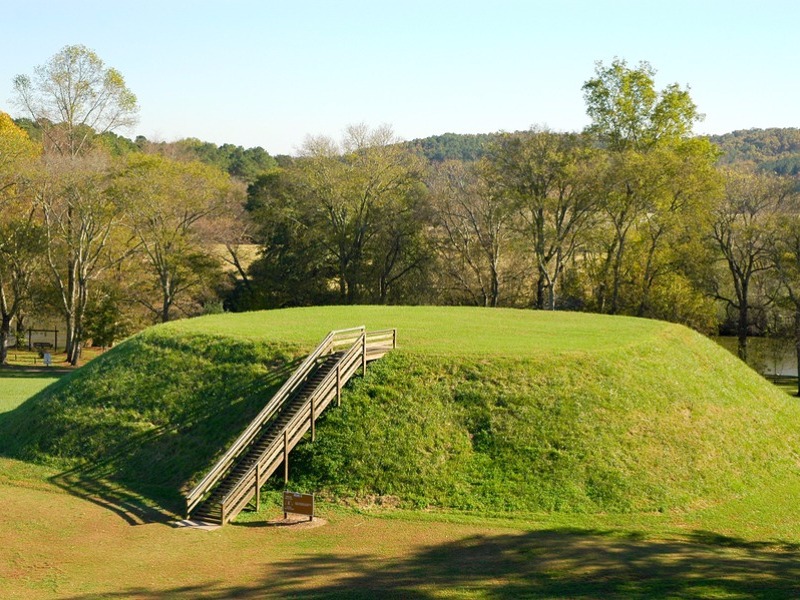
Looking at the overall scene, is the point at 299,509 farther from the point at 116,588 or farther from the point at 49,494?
the point at 49,494

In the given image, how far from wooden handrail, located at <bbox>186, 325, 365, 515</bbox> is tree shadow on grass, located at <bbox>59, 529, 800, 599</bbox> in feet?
18.6

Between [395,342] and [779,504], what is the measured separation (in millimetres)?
16188

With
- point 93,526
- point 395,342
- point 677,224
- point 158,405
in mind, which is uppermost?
point 677,224

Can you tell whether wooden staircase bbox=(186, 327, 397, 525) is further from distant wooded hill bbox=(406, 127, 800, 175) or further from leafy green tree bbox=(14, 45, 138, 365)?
distant wooded hill bbox=(406, 127, 800, 175)

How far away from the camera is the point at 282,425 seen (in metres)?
33.7

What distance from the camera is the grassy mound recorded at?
3253cm

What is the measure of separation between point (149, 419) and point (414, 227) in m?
41.7

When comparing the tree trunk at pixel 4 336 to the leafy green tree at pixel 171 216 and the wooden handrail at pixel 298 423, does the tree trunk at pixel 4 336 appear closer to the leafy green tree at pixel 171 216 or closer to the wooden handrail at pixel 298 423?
the leafy green tree at pixel 171 216

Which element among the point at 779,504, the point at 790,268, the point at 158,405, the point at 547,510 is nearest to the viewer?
the point at 547,510

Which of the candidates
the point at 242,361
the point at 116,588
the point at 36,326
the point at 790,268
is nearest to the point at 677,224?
the point at 790,268

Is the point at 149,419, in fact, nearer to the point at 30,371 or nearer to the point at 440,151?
the point at 30,371

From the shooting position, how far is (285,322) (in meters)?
45.8

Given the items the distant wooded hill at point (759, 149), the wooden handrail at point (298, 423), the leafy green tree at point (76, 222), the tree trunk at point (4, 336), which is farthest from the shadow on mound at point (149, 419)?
the distant wooded hill at point (759, 149)

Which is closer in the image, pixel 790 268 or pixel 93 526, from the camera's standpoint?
pixel 93 526
